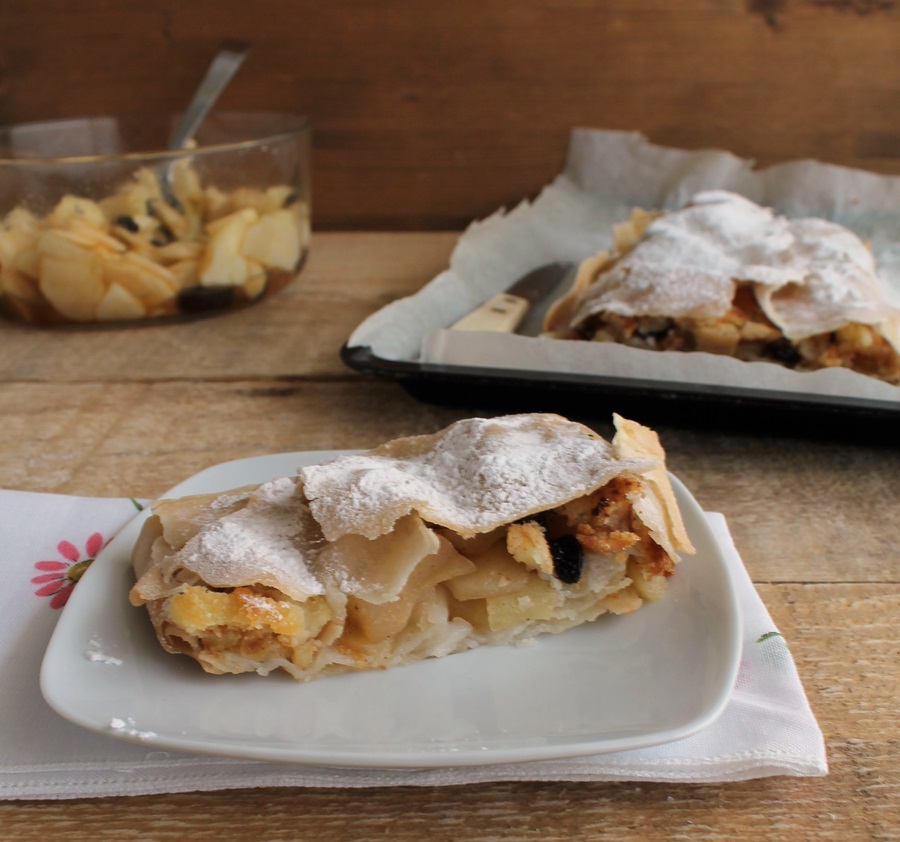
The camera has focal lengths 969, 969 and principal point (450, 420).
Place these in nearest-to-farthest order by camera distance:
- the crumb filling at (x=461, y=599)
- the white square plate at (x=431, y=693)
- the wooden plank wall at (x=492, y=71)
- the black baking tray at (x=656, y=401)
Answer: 1. the white square plate at (x=431, y=693)
2. the crumb filling at (x=461, y=599)
3. the black baking tray at (x=656, y=401)
4. the wooden plank wall at (x=492, y=71)

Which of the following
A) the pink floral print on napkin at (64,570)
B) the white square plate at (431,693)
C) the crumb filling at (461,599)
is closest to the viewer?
the white square plate at (431,693)

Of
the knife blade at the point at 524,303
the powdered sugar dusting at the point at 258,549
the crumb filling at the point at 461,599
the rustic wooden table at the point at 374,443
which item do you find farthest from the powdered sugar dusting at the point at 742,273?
the powdered sugar dusting at the point at 258,549

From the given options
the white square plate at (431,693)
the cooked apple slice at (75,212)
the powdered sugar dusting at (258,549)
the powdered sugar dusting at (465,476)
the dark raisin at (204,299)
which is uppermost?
the powdered sugar dusting at (465,476)

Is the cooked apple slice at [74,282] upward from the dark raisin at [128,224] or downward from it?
downward

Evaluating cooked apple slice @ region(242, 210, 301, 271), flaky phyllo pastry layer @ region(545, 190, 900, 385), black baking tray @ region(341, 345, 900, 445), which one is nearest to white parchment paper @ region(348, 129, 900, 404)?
black baking tray @ region(341, 345, 900, 445)

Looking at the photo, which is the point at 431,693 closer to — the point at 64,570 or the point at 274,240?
the point at 64,570

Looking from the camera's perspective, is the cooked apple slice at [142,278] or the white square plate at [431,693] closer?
the white square plate at [431,693]

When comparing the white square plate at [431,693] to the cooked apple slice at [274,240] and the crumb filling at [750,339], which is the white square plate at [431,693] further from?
the cooked apple slice at [274,240]
